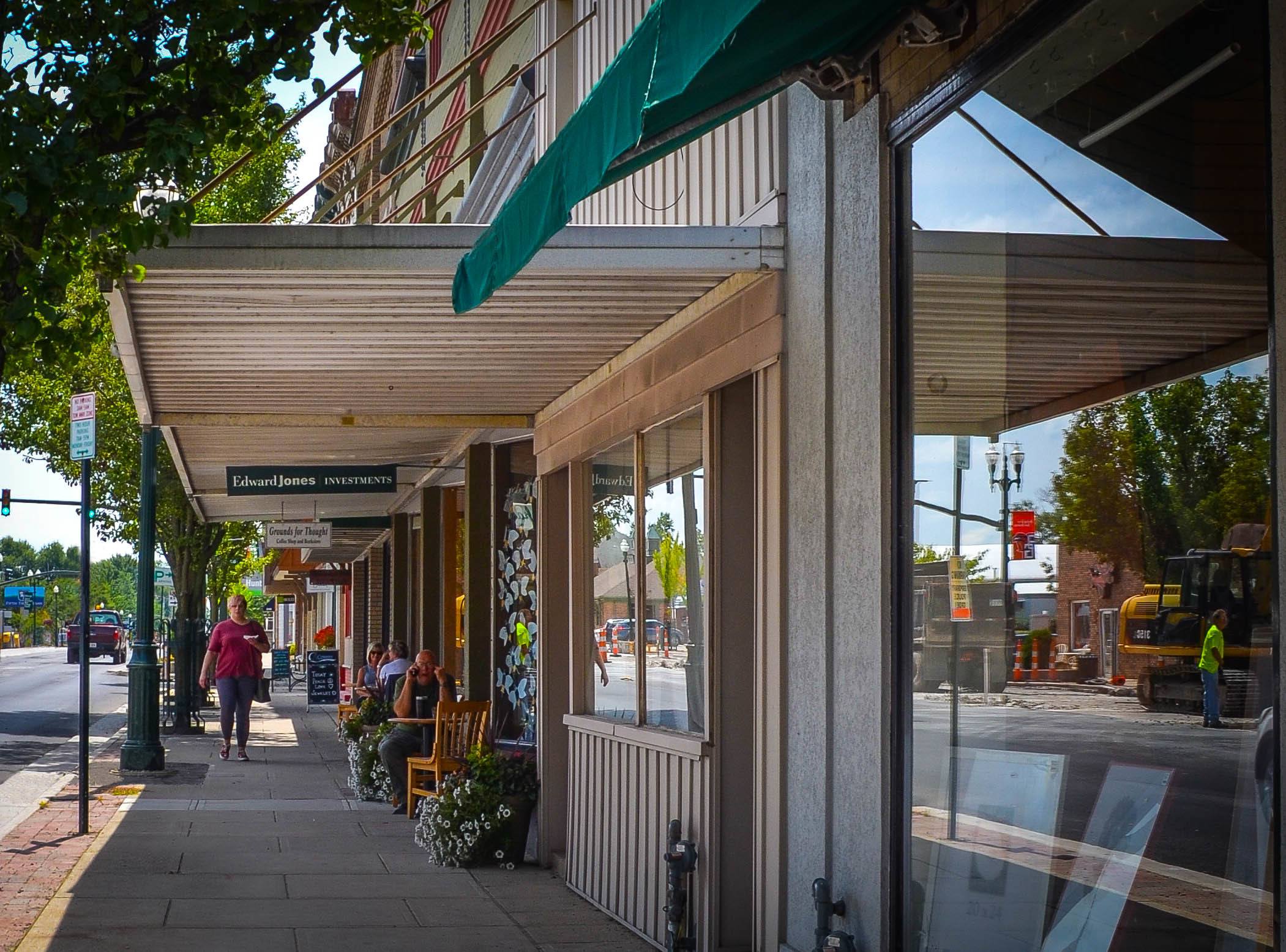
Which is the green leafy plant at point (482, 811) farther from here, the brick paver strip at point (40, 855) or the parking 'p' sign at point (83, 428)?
the parking 'p' sign at point (83, 428)

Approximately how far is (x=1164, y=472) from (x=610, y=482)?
207 inches

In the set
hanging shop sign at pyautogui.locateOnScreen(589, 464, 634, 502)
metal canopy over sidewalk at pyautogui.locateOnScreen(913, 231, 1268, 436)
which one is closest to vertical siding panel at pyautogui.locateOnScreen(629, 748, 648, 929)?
hanging shop sign at pyautogui.locateOnScreen(589, 464, 634, 502)

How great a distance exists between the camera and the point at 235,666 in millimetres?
17297

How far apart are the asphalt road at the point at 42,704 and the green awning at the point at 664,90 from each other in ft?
42.7

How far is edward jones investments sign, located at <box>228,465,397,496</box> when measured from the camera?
565 inches

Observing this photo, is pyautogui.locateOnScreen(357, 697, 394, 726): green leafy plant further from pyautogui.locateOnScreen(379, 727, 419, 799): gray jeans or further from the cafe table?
pyautogui.locateOnScreen(379, 727, 419, 799): gray jeans

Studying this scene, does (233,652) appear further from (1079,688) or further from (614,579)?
(1079,688)

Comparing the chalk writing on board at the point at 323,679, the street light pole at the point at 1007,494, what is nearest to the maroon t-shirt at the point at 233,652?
the chalk writing on board at the point at 323,679

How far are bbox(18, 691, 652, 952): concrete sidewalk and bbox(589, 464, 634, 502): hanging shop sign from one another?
7.86 feet

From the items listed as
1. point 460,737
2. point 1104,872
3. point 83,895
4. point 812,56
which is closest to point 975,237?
point 812,56

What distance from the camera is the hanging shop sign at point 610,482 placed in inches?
335

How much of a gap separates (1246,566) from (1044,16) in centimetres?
172

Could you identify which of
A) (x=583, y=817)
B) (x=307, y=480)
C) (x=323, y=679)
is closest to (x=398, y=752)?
(x=307, y=480)

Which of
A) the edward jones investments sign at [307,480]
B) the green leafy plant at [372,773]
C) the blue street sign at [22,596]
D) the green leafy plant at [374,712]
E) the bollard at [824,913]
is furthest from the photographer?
the blue street sign at [22,596]
